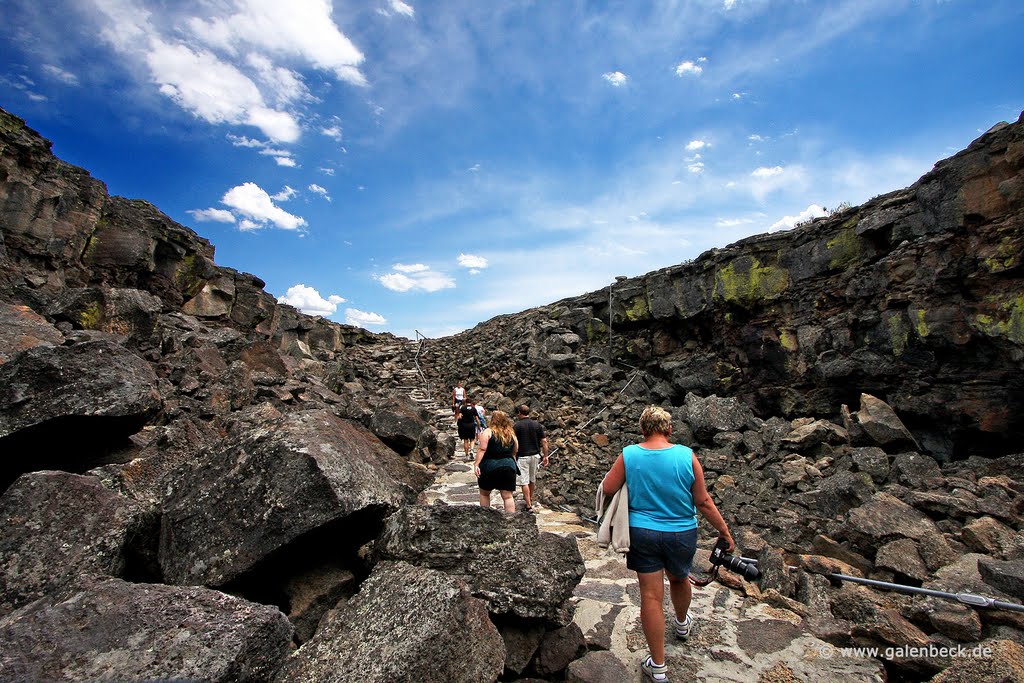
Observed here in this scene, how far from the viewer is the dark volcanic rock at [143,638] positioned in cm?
213

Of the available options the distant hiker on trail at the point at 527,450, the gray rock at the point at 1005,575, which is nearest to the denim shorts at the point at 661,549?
the gray rock at the point at 1005,575

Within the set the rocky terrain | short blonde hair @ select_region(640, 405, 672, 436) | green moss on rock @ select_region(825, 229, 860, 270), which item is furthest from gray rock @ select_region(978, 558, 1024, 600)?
green moss on rock @ select_region(825, 229, 860, 270)

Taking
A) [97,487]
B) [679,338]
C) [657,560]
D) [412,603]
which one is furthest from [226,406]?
[679,338]

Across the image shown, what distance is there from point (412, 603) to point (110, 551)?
87.7 inches

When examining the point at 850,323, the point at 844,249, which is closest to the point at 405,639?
the point at 850,323

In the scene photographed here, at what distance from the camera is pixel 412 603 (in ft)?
9.29

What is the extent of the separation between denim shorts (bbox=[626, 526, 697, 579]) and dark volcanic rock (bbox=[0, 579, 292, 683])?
242 centimetres

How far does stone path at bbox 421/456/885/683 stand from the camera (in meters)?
3.52

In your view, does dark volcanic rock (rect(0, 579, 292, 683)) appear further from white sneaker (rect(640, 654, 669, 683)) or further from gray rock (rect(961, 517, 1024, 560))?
gray rock (rect(961, 517, 1024, 560))

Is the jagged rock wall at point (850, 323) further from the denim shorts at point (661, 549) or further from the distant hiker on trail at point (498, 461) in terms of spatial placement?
the denim shorts at point (661, 549)

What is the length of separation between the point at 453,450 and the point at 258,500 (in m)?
9.85

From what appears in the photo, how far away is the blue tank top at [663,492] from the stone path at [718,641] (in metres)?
1.18

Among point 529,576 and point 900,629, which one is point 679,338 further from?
point 529,576

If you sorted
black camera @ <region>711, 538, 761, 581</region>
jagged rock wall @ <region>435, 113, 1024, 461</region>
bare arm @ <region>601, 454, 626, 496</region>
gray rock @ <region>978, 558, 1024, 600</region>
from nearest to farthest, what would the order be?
1. bare arm @ <region>601, 454, 626, 496</region>
2. black camera @ <region>711, 538, 761, 581</region>
3. gray rock @ <region>978, 558, 1024, 600</region>
4. jagged rock wall @ <region>435, 113, 1024, 461</region>
